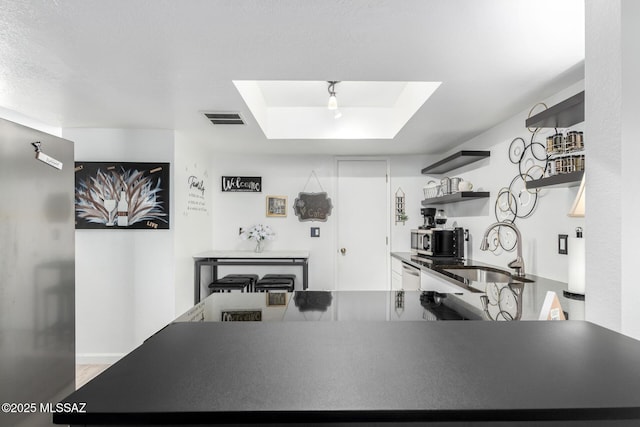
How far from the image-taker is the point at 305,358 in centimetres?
40

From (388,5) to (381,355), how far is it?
4.70ft

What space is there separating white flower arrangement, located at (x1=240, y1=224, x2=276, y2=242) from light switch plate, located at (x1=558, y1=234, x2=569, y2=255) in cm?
305

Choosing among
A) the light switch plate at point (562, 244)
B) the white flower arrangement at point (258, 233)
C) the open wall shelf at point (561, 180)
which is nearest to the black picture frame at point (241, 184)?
the white flower arrangement at point (258, 233)

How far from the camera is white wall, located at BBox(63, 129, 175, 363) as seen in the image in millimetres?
3379

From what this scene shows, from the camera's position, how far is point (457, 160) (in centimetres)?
355

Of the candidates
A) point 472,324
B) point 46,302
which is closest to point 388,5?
point 472,324

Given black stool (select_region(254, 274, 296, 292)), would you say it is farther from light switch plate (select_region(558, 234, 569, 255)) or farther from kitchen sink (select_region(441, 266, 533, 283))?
light switch plate (select_region(558, 234, 569, 255))

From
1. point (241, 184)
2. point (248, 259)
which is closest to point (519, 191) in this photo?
point (248, 259)

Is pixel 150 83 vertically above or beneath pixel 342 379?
above

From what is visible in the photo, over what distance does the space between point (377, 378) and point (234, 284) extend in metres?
3.66

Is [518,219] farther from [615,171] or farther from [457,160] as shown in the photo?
[615,171]

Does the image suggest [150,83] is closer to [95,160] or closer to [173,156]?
[173,156]

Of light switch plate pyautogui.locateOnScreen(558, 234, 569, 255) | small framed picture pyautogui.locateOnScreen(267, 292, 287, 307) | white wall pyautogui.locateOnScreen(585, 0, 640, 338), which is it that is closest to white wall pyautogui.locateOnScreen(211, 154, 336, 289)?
light switch plate pyautogui.locateOnScreen(558, 234, 569, 255)

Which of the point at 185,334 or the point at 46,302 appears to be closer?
the point at 185,334
